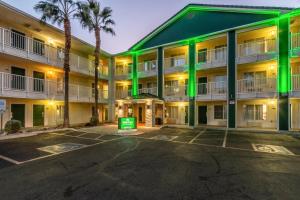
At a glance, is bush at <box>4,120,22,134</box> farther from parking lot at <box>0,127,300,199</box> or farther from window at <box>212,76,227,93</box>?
window at <box>212,76,227,93</box>

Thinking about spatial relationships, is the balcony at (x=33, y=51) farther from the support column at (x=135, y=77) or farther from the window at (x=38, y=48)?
the support column at (x=135, y=77)

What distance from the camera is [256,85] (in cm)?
1611

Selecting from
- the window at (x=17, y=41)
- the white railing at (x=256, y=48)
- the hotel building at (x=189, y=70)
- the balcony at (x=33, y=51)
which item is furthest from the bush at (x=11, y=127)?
the white railing at (x=256, y=48)

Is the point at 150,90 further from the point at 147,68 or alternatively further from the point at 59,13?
the point at 59,13

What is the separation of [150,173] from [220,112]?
15.7 metres

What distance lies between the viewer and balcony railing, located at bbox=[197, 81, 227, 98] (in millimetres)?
17664

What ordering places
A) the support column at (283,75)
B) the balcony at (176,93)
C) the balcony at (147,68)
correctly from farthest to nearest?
1. the balcony at (147,68)
2. the balcony at (176,93)
3. the support column at (283,75)

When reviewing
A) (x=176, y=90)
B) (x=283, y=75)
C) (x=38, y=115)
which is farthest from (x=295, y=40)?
(x=38, y=115)

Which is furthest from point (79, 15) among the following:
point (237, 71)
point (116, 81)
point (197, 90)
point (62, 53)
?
point (237, 71)

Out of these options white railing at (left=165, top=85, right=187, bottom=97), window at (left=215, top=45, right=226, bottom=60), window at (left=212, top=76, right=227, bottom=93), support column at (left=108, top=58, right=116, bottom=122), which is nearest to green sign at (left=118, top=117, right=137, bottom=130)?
white railing at (left=165, top=85, right=187, bottom=97)

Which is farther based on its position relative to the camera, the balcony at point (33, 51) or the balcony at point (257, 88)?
the balcony at point (257, 88)

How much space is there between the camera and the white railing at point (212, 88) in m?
17.8

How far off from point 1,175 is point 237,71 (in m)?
19.7

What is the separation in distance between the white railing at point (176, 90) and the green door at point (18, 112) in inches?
596
